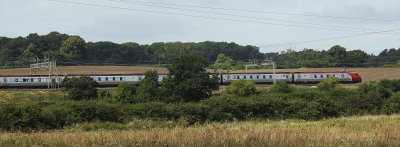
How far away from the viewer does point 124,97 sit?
57562 mm

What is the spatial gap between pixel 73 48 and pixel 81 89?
70.1 meters

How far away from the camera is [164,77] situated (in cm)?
6906

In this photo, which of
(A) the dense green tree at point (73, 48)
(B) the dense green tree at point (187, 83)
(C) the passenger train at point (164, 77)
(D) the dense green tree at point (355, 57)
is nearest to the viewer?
(B) the dense green tree at point (187, 83)

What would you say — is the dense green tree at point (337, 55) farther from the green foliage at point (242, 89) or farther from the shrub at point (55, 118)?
the shrub at point (55, 118)

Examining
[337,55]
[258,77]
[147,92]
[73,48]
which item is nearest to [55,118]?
[147,92]

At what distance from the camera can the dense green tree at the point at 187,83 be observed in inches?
2244

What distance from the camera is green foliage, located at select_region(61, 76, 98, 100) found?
57.7m

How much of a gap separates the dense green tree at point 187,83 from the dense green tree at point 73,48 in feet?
235

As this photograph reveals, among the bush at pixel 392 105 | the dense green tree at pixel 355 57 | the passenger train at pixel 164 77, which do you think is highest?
the dense green tree at pixel 355 57

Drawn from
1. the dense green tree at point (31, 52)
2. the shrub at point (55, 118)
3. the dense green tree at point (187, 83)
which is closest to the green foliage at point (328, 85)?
the dense green tree at point (187, 83)

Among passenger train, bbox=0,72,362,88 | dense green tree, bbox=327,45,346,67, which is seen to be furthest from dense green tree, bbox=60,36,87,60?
dense green tree, bbox=327,45,346,67

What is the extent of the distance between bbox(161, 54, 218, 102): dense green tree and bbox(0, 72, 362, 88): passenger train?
33.5ft

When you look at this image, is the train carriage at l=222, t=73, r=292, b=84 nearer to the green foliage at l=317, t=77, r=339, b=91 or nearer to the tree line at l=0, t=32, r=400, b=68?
the green foliage at l=317, t=77, r=339, b=91

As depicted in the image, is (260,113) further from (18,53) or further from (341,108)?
(18,53)
